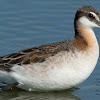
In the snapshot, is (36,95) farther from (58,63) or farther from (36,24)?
(36,24)

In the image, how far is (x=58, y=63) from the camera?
37.5ft

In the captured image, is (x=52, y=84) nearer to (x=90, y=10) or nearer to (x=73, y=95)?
(x=73, y=95)

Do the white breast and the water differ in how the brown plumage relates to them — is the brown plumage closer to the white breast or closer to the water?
the white breast

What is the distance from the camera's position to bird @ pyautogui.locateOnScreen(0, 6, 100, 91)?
1148 cm

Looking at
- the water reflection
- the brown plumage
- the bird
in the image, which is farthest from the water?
the brown plumage

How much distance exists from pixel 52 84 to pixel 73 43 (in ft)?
4.05

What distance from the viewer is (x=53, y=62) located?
1152 cm

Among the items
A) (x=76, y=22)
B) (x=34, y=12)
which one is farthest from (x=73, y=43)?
(x=34, y=12)

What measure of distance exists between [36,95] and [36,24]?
4.69 meters

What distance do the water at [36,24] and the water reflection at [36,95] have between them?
8 cm

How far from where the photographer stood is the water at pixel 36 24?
15.1 meters

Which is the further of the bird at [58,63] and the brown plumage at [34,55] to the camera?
the brown plumage at [34,55]

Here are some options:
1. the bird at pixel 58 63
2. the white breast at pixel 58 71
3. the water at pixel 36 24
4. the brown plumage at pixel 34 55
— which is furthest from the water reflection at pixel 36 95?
the brown plumage at pixel 34 55

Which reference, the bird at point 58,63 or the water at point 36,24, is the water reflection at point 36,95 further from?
the bird at point 58,63
